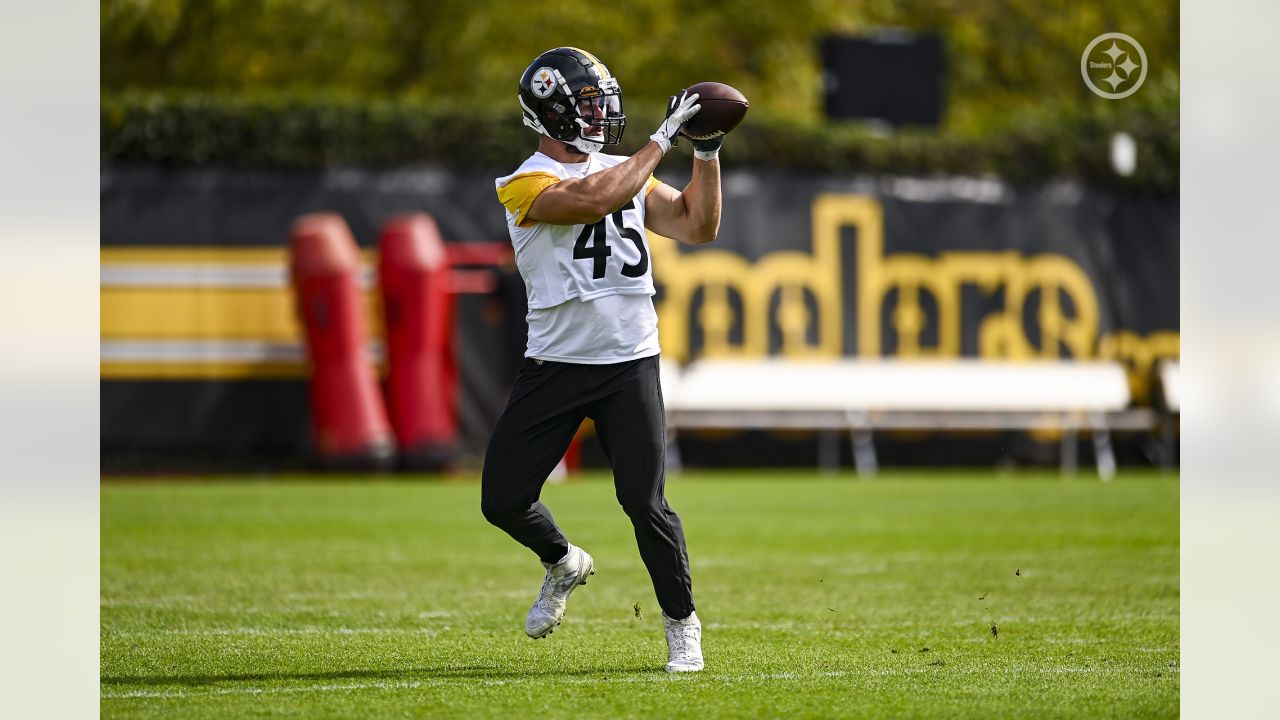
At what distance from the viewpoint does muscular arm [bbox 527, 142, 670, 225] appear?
18.5 feet

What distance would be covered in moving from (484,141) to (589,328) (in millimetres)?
11710

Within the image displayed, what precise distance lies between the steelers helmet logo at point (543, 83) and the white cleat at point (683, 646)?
1813 mm

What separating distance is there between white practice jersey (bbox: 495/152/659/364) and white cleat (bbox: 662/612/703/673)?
92 cm

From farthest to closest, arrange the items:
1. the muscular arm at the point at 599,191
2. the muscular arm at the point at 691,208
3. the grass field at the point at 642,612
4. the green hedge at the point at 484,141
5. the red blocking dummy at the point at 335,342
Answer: the green hedge at the point at 484,141 < the red blocking dummy at the point at 335,342 < the muscular arm at the point at 691,208 < the muscular arm at the point at 599,191 < the grass field at the point at 642,612

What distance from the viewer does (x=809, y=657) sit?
20.2ft

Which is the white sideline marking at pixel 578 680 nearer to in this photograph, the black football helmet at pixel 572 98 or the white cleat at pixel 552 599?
the white cleat at pixel 552 599

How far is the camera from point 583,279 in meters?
5.89

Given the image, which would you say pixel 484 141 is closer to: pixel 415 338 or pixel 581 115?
pixel 415 338

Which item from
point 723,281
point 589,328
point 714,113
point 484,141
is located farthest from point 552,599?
point 484,141

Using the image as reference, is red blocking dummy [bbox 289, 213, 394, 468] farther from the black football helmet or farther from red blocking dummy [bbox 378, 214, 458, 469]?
the black football helmet

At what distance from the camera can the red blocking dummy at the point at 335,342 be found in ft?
51.8

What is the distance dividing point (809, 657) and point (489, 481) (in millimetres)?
1304

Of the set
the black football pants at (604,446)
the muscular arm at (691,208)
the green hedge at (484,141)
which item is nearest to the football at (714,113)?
the muscular arm at (691,208)
